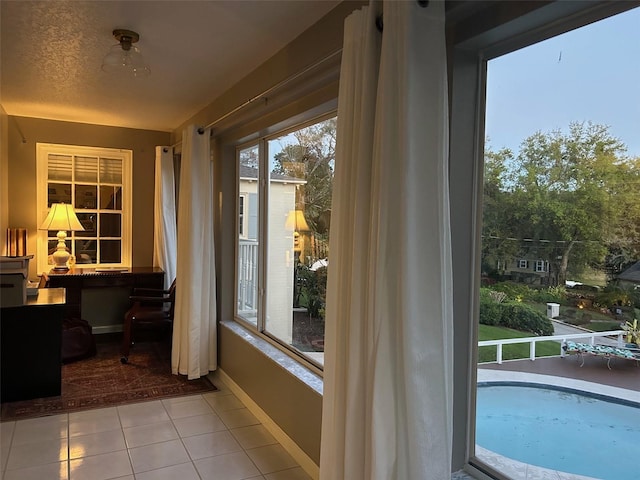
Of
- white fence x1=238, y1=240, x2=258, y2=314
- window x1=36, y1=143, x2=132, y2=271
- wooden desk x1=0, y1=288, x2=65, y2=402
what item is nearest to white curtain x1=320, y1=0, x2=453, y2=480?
white fence x1=238, y1=240, x2=258, y2=314

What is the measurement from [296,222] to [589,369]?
2.09 m

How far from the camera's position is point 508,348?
1706mm

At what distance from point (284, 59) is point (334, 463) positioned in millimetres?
2202

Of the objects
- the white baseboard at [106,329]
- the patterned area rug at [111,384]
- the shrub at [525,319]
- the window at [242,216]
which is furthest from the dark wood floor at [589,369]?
the white baseboard at [106,329]

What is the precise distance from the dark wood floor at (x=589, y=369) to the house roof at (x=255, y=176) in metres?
1.90

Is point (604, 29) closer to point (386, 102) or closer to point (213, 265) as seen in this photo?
point (386, 102)

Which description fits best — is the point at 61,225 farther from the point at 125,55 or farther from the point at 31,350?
the point at 125,55

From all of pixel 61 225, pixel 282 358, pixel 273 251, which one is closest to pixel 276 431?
pixel 282 358

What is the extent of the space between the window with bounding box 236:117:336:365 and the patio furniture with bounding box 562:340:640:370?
155 cm

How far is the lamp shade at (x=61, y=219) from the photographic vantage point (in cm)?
477

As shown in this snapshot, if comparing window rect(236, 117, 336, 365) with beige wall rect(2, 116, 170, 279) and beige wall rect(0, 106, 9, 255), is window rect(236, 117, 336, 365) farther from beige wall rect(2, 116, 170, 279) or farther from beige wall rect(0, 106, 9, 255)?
beige wall rect(0, 106, 9, 255)

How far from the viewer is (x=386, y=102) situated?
5.05 feet

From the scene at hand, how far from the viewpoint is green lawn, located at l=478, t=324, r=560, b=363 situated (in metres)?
1.57

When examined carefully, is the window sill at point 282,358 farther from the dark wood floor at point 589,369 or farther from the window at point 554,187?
the dark wood floor at point 589,369
